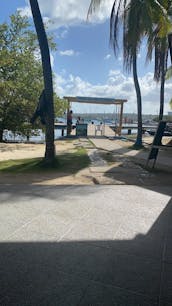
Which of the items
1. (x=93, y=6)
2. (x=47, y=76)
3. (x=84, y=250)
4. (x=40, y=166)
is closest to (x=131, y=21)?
(x=93, y=6)

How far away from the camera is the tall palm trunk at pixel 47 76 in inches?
303

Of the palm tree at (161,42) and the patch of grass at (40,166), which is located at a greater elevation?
the palm tree at (161,42)

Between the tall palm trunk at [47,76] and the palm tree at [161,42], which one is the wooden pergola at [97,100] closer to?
the palm tree at [161,42]

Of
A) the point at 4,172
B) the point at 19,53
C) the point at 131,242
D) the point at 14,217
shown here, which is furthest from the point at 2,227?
the point at 19,53

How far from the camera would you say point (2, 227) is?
341 centimetres

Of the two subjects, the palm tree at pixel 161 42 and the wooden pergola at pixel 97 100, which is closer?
the palm tree at pixel 161 42

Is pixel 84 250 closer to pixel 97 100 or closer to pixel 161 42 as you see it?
pixel 161 42

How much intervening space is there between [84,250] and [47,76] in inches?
242

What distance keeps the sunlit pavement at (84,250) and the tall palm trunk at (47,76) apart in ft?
11.2

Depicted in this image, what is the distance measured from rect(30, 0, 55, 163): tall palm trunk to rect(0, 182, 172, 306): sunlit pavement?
134 inches

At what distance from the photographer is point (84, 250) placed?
116 inches

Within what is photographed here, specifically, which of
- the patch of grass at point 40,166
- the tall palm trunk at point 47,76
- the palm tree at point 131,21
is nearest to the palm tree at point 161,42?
the palm tree at point 131,21

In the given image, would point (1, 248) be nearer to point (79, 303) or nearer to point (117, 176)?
point (79, 303)

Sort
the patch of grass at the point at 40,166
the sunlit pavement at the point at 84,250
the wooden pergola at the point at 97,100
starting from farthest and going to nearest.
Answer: the wooden pergola at the point at 97,100
the patch of grass at the point at 40,166
the sunlit pavement at the point at 84,250
